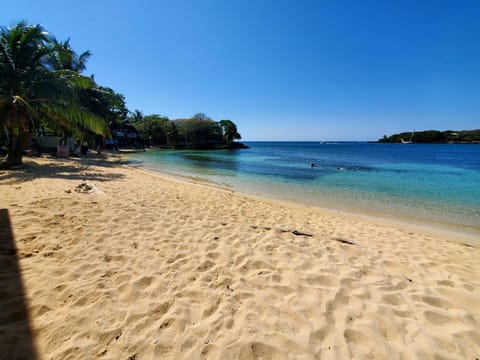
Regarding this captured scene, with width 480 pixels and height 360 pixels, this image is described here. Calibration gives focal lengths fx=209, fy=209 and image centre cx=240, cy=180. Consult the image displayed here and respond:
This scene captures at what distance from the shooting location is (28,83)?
9102mm

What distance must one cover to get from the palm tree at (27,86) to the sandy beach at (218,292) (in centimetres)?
634

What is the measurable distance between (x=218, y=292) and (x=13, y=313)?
1862mm

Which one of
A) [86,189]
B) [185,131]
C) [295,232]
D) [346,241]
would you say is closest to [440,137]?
[185,131]

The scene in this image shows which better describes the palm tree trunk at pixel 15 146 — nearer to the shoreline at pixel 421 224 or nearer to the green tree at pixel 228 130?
the shoreline at pixel 421 224

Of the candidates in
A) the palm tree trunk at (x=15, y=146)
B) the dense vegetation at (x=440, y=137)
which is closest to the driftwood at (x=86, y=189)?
the palm tree trunk at (x=15, y=146)

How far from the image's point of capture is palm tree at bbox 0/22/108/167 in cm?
816

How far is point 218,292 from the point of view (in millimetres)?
2395

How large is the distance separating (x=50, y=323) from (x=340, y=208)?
845 cm

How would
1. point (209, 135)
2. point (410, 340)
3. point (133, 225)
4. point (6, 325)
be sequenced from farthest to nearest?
point (209, 135) < point (133, 225) < point (410, 340) < point (6, 325)

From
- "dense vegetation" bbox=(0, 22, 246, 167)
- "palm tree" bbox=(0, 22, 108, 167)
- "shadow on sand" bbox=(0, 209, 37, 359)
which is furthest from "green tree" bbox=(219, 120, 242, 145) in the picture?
"shadow on sand" bbox=(0, 209, 37, 359)

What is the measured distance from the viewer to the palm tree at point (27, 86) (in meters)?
8.16

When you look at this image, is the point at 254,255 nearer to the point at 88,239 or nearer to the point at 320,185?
the point at 88,239

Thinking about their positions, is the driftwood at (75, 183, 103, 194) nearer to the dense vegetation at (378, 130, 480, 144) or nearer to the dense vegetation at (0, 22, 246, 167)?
the dense vegetation at (0, 22, 246, 167)

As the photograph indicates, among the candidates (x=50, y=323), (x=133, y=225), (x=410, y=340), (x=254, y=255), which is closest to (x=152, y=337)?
(x=50, y=323)
